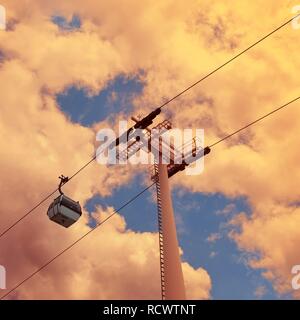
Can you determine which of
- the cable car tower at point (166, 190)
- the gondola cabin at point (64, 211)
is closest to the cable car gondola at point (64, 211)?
the gondola cabin at point (64, 211)

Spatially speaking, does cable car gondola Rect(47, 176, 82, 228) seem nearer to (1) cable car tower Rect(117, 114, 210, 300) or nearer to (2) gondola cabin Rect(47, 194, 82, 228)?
(2) gondola cabin Rect(47, 194, 82, 228)

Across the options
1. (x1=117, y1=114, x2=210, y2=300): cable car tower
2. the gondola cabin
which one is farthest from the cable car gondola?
(x1=117, y1=114, x2=210, y2=300): cable car tower

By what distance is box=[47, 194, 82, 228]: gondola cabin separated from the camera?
16.8 m

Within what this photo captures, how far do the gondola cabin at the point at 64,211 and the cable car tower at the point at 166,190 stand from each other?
18.4 feet

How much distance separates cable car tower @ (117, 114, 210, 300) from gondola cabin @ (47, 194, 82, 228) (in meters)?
5.61

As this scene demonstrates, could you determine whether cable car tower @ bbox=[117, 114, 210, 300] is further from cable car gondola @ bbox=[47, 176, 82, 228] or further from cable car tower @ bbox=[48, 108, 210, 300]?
cable car gondola @ bbox=[47, 176, 82, 228]

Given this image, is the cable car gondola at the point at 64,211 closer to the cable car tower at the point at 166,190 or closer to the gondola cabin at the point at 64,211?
the gondola cabin at the point at 64,211

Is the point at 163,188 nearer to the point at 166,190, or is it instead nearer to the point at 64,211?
the point at 166,190

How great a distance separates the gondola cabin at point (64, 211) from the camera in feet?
55.1

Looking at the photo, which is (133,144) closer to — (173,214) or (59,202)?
(173,214)

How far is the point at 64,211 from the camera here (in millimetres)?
16781

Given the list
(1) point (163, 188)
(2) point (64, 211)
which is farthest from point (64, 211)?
(1) point (163, 188)
